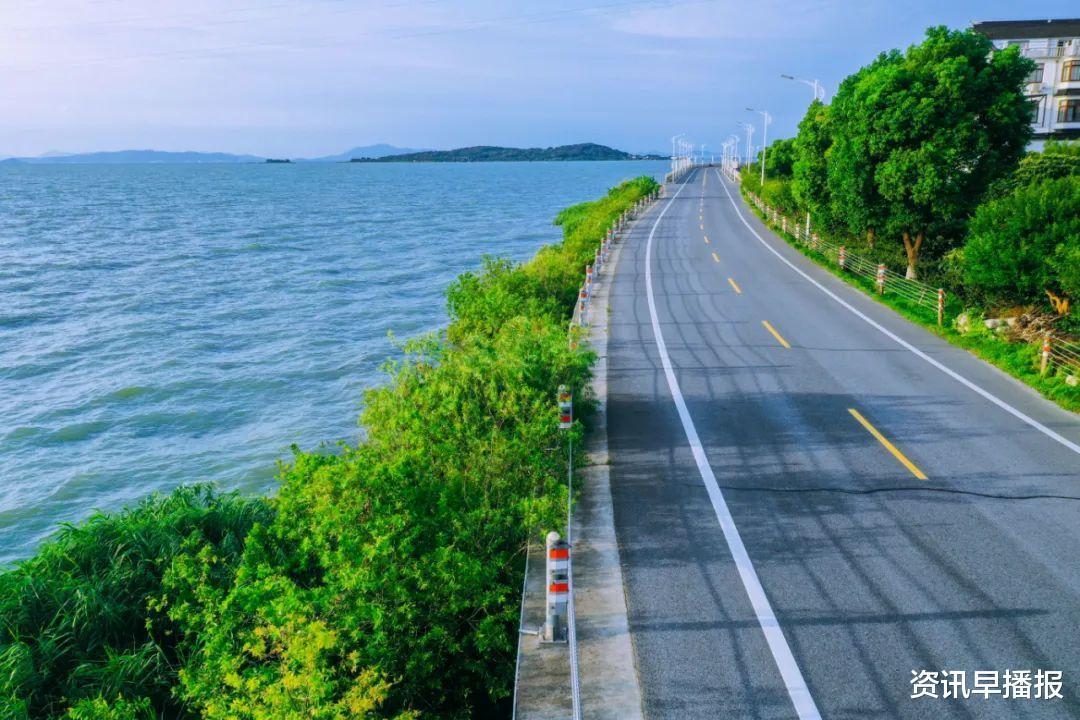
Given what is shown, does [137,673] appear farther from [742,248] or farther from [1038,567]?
[742,248]

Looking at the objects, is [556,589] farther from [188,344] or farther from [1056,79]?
[1056,79]

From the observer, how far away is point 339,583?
6977 millimetres

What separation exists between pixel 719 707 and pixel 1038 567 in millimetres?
4447

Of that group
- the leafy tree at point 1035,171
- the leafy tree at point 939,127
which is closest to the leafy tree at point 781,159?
the leafy tree at point 1035,171

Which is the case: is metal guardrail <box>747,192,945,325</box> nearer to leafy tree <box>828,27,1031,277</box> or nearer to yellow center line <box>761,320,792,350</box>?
leafy tree <box>828,27,1031,277</box>

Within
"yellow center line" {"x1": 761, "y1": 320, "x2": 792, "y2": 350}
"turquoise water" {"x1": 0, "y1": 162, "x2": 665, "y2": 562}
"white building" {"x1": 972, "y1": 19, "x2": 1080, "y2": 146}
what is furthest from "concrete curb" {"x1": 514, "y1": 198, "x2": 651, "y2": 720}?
"white building" {"x1": 972, "y1": 19, "x2": 1080, "y2": 146}

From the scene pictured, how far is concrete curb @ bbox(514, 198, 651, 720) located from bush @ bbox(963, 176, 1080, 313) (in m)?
12.0

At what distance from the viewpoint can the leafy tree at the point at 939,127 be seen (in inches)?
878

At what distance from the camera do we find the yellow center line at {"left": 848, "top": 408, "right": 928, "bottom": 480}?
10711 mm

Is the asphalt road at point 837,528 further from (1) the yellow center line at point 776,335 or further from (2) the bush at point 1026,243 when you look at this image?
(2) the bush at point 1026,243

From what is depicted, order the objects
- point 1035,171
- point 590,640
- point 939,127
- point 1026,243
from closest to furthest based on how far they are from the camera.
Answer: point 590,640
point 1026,243
point 939,127
point 1035,171

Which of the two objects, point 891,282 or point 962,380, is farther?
point 891,282

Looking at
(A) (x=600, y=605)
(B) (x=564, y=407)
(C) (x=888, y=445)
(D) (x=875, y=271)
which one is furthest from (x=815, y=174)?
(A) (x=600, y=605)

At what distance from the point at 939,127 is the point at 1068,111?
47.6 m
